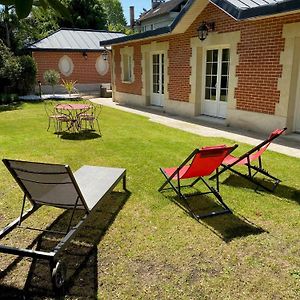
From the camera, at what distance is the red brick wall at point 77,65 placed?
72.0 feet

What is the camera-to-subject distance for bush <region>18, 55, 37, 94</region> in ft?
61.4

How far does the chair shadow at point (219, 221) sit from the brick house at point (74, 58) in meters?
18.5

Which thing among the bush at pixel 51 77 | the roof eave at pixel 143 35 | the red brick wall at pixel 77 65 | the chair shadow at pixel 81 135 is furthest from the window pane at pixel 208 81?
the red brick wall at pixel 77 65

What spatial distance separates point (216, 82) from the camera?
424 inches

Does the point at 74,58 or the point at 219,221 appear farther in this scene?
the point at 74,58

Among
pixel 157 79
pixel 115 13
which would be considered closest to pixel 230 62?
pixel 157 79

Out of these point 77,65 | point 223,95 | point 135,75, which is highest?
point 77,65

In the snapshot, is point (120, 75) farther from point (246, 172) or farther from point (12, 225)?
point (12, 225)

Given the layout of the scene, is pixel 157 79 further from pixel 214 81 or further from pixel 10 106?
pixel 10 106

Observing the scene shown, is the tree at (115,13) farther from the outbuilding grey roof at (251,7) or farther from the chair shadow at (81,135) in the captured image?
the chair shadow at (81,135)

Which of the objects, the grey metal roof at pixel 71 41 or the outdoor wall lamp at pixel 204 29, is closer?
the outdoor wall lamp at pixel 204 29

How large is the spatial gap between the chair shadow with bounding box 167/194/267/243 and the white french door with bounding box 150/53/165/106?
10.2 metres

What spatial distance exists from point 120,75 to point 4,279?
15501 millimetres

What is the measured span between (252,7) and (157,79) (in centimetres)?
660
